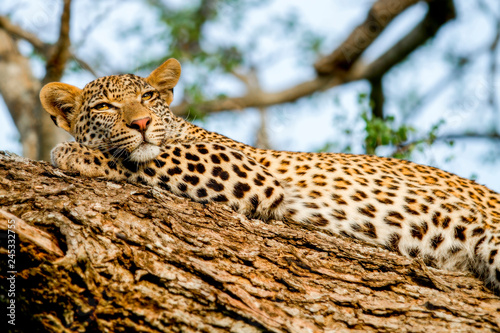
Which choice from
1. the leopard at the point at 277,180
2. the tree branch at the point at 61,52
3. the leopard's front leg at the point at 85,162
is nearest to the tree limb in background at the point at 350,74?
the tree branch at the point at 61,52

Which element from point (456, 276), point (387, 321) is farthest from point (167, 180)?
point (456, 276)

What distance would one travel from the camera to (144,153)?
600 centimetres

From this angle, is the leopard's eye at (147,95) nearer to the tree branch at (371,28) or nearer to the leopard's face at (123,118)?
the leopard's face at (123,118)

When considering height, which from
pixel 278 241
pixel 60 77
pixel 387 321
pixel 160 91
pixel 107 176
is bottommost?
pixel 387 321

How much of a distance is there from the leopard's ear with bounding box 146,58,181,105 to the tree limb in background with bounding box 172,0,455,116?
5449 mm

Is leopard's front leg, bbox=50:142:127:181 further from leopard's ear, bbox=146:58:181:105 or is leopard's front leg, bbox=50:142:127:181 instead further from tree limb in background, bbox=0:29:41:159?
tree limb in background, bbox=0:29:41:159

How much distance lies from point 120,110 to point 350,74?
9.34m

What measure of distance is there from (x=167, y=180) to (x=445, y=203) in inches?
136

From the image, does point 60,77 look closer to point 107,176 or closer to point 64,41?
point 64,41

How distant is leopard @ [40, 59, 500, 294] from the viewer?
5977mm

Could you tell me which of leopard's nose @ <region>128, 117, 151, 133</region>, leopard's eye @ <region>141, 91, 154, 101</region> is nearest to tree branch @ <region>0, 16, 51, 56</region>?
leopard's eye @ <region>141, 91, 154, 101</region>

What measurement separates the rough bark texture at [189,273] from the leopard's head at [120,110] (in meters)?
0.88

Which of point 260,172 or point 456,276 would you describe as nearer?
point 456,276

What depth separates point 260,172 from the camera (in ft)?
21.3
